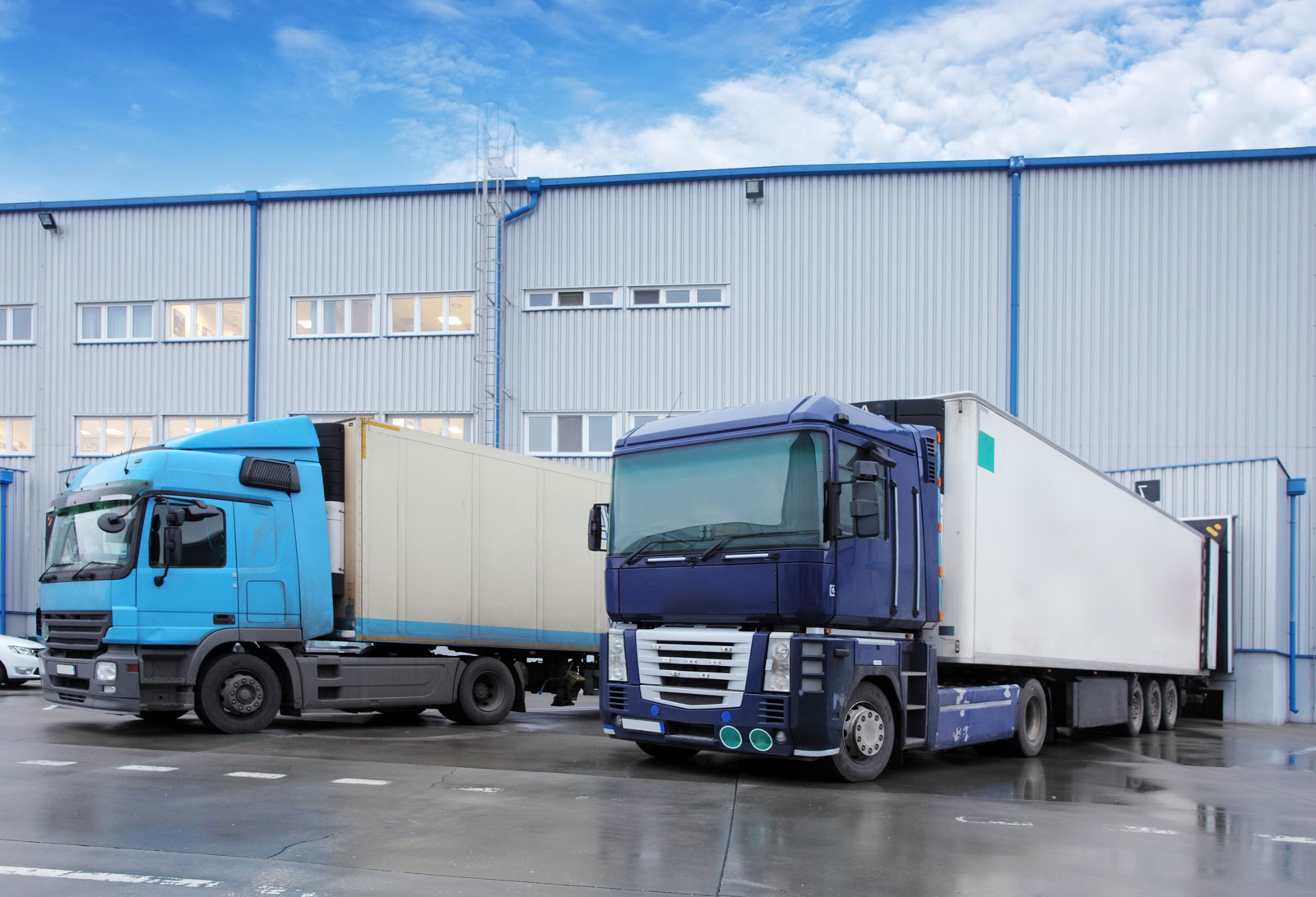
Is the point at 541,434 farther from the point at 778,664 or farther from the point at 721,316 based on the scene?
the point at 778,664

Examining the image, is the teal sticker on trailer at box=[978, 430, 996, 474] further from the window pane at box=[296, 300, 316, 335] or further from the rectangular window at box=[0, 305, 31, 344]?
the rectangular window at box=[0, 305, 31, 344]

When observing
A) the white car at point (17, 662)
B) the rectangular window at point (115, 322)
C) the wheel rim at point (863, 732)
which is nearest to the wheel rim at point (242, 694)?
the wheel rim at point (863, 732)

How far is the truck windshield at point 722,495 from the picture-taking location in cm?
875

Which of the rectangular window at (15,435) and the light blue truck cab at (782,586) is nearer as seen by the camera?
the light blue truck cab at (782,586)

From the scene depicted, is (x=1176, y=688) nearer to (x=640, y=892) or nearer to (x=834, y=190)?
(x=834, y=190)

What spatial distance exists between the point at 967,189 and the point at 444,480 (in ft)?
45.5

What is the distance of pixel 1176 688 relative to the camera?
18.0 meters

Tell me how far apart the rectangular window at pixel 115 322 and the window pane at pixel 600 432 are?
1003 cm

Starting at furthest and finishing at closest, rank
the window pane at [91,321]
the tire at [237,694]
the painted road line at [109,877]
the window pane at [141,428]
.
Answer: the window pane at [91,321] → the window pane at [141,428] → the tire at [237,694] → the painted road line at [109,877]

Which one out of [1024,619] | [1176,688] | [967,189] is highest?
[967,189]

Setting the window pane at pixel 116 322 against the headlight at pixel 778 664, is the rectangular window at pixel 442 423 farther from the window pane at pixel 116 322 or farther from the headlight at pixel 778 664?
the headlight at pixel 778 664

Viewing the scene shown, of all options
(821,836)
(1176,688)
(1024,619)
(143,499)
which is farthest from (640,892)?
(1176,688)

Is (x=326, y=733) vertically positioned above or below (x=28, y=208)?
below

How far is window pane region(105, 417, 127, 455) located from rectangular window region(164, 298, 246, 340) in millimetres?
2197
